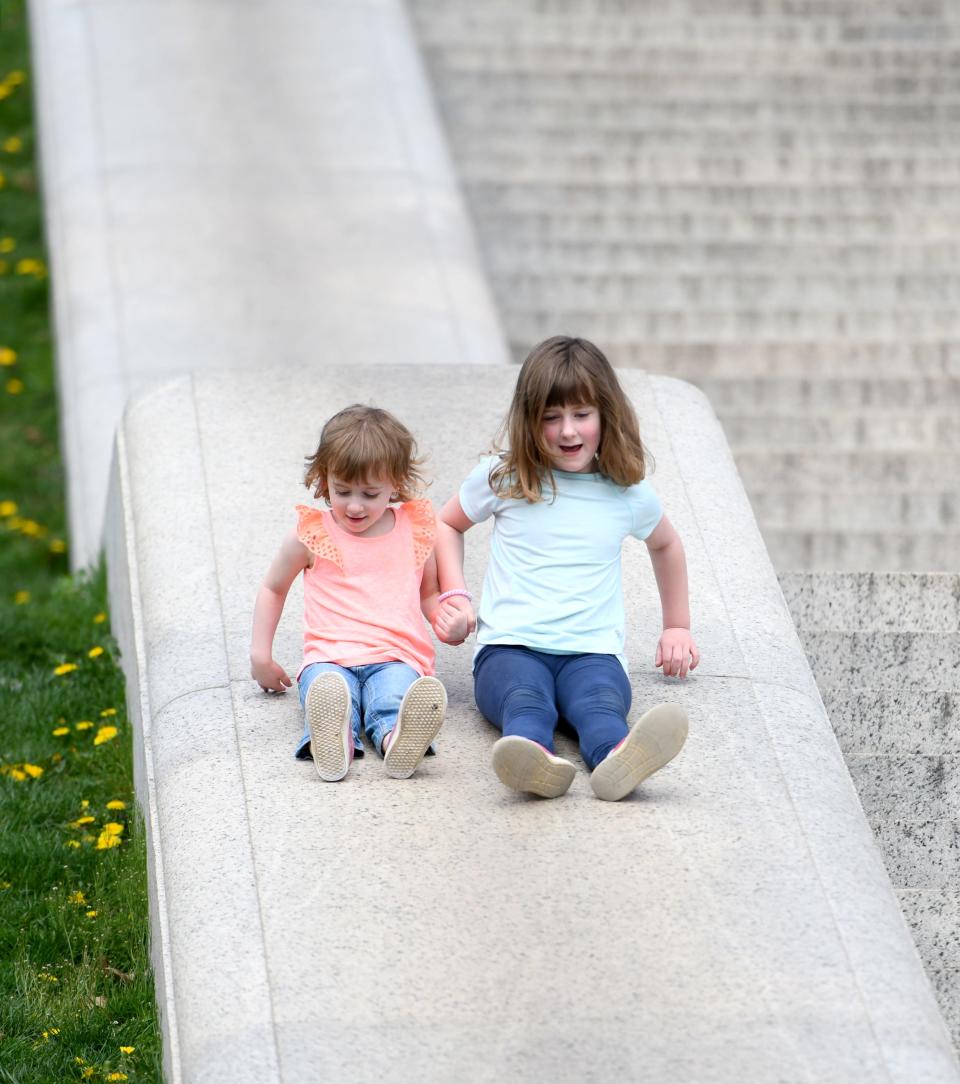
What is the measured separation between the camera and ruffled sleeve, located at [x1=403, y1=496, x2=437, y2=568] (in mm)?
4316

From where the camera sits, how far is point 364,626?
13.9ft

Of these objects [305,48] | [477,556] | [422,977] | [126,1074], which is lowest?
[126,1074]

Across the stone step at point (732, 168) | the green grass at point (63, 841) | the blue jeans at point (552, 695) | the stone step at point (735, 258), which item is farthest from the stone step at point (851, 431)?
the blue jeans at point (552, 695)

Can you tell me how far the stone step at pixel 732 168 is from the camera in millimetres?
9461

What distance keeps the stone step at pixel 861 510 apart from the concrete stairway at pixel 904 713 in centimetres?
232

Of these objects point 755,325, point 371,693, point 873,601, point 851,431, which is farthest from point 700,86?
point 371,693

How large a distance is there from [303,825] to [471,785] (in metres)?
0.38

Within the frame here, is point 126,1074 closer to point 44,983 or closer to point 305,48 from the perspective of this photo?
point 44,983

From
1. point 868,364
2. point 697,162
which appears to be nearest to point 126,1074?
point 868,364

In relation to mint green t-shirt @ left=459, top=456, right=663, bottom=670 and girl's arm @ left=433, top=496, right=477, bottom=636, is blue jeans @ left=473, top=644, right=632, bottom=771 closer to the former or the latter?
mint green t-shirt @ left=459, top=456, right=663, bottom=670

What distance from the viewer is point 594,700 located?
4055mm

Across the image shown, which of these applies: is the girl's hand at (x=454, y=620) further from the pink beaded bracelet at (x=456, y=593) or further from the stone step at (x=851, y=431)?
the stone step at (x=851, y=431)

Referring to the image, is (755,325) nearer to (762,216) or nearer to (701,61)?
(762,216)

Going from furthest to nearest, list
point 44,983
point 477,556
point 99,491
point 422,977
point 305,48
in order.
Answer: point 305,48, point 99,491, point 477,556, point 44,983, point 422,977
